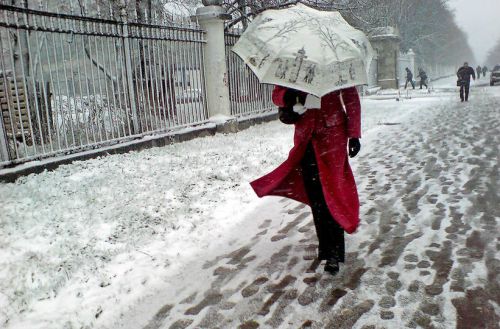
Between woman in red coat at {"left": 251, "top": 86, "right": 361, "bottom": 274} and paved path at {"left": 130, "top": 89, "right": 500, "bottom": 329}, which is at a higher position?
woman in red coat at {"left": 251, "top": 86, "right": 361, "bottom": 274}

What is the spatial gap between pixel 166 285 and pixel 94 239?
117 centimetres

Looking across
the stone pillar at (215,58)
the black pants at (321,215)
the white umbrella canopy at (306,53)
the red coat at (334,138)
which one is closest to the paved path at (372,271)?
the black pants at (321,215)

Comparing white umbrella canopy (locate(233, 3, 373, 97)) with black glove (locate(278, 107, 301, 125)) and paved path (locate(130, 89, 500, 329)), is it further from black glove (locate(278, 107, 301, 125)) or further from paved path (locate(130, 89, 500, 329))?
paved path (locate(130, 89, 500, 329))

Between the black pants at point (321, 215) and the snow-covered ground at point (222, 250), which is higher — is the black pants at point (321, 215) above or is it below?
above

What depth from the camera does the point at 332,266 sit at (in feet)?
11.4

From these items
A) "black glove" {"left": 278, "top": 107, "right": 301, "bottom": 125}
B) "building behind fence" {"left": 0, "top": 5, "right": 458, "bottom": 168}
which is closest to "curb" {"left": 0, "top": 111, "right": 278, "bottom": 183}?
"building behind fence" {"left": 0, "top": 5, "right": 458, "bottom": 168}

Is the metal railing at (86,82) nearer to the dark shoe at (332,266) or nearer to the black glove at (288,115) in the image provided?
the black glove at (288,115)

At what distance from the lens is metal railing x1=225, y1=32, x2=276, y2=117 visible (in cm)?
1188

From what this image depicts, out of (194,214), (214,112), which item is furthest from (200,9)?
(194,214)

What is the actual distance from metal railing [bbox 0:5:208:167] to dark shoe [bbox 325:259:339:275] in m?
4.92

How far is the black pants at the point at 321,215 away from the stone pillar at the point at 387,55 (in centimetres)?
3391

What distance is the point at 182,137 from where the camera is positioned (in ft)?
32.1

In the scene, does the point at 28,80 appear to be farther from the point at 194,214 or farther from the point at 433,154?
the point at 433,154

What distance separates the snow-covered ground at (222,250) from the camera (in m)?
3.04
